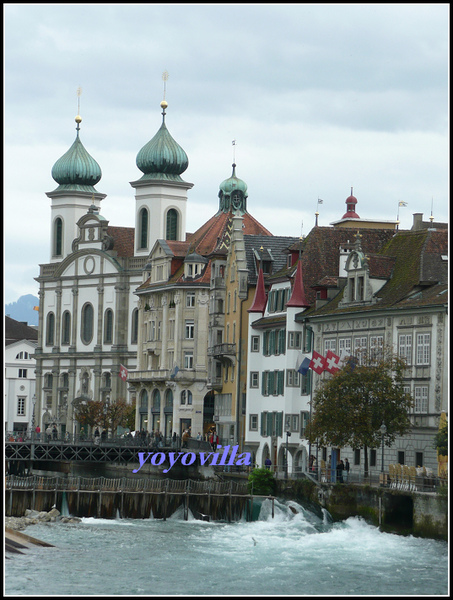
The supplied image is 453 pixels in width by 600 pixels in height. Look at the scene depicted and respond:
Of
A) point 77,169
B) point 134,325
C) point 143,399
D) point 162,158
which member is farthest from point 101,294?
point 143,399

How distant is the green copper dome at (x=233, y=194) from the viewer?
395 ft

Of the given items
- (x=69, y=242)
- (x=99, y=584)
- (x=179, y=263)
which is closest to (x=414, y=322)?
(x=99, y=584)

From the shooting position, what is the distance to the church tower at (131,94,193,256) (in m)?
130

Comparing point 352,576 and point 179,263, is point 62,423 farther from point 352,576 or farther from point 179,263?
point 352,576

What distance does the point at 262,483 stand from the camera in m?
65.9

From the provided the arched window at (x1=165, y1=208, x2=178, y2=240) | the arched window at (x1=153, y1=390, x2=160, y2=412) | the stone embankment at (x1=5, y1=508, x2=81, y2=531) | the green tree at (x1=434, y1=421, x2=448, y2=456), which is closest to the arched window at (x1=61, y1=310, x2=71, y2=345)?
the arched window at (x1=165, y1=208, x2=178, y2=240)

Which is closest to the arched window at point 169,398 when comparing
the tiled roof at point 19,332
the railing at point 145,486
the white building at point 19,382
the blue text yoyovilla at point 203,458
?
the blue text yoyovilla at point 203,458

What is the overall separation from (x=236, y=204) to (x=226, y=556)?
71.3 meters

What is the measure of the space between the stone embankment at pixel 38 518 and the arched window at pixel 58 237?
2913 inches

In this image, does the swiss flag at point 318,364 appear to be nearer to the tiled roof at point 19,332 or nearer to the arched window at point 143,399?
the arched window at point 143,399

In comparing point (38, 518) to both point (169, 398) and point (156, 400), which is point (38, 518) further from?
point (156, 400)

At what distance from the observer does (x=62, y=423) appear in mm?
132375

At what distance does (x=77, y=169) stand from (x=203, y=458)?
64339 millimetres

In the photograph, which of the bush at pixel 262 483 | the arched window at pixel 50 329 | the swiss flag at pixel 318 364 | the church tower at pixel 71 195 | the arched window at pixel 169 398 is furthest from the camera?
the church tower at pixel 71 195
